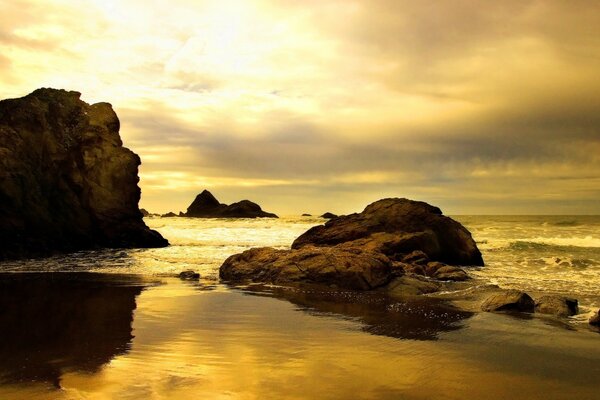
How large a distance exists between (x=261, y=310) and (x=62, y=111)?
63.2ft

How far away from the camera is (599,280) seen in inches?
509

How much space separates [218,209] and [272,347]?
65281 millimetres

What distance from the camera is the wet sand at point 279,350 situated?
13.4ft

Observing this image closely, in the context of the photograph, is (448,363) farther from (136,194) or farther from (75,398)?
(136,194)

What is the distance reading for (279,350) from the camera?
5320mm

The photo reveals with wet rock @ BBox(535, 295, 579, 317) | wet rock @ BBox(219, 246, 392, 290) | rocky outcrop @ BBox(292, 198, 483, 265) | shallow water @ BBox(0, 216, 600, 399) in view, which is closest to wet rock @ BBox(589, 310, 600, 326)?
shallow water @ BBox(0, 216, 600, 399)

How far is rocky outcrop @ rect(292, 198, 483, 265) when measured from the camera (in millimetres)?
15859

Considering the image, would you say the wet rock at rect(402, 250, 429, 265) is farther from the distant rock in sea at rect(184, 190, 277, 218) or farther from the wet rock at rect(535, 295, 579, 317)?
A: the distant rock in sea at rect(184, 190, 277, 218)

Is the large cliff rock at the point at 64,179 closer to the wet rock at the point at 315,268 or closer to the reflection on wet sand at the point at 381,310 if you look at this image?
the wet rock at the point at 315,268

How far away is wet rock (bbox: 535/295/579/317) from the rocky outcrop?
7102 millimetres

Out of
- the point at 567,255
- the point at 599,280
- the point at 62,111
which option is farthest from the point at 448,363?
the point at 62,111

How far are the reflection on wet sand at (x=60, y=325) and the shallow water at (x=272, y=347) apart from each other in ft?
0.07

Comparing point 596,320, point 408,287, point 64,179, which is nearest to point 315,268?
point 408,287

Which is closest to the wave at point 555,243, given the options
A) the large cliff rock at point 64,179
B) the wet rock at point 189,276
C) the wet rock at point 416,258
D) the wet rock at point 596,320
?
the wet rock at point 416,258
